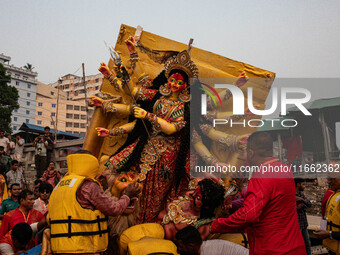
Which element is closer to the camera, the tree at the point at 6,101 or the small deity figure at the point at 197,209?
the small deity figure at the point at 197,209

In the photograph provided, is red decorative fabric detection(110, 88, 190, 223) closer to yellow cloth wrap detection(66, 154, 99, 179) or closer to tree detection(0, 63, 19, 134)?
yellow cloth wrap detection(66, 154, 99, 179)

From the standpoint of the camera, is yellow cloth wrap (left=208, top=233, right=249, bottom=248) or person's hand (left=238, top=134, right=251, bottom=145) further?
person's hand (left=238, top=134, right=251, bottom=145)

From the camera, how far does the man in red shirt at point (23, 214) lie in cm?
532

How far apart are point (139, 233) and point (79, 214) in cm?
123

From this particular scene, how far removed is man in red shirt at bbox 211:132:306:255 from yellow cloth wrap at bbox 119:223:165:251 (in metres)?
1.72

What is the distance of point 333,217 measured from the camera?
16.7 feet

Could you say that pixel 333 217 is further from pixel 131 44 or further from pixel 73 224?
pixel 131 44

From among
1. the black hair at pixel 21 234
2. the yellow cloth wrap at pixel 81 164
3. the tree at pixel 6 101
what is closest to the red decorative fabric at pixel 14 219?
the black hair at pixel 21 234

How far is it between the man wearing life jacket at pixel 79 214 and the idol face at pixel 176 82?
2.49 m

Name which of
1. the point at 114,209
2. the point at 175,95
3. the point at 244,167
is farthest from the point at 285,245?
the point at 175,95

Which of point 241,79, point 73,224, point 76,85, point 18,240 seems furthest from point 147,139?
point 76,85

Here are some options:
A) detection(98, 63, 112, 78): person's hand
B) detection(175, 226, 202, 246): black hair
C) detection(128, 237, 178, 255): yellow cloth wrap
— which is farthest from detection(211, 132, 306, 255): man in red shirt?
detection(98, 63, 112, 78): person's hand

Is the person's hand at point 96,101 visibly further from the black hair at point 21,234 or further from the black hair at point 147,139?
the black hair at point 21,234

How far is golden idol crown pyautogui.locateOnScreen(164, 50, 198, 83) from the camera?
6.04 meters
